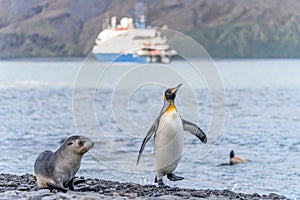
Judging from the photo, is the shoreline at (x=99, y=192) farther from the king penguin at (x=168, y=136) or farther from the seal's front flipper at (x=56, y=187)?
the king penguin at (x=168, y=136)

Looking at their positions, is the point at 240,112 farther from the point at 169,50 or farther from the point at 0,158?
the point at 169,50

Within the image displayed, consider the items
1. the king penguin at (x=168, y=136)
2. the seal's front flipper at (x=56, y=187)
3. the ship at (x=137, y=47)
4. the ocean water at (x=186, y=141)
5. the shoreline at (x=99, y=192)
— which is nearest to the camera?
the shoreline at (x=99, y=192)

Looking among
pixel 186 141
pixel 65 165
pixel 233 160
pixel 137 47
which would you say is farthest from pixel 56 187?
pixel 137 47

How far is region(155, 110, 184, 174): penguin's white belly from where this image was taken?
6.82m

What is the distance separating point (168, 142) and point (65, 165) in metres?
1.45

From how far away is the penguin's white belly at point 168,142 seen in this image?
6816 millimetres

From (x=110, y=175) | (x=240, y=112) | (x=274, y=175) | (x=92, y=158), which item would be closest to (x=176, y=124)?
(x=110, y=175)

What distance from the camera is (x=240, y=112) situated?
2427 centimetres

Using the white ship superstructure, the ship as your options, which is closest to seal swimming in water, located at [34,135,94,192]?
the ship

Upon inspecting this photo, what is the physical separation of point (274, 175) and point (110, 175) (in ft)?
8.23

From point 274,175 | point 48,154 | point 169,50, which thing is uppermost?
point 169,50

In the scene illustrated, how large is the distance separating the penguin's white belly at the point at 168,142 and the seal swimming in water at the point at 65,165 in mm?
1217

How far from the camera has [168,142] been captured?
22.9 feet

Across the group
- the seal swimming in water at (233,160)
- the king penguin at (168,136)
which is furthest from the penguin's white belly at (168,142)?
the seal swimming in water at (233,160)
